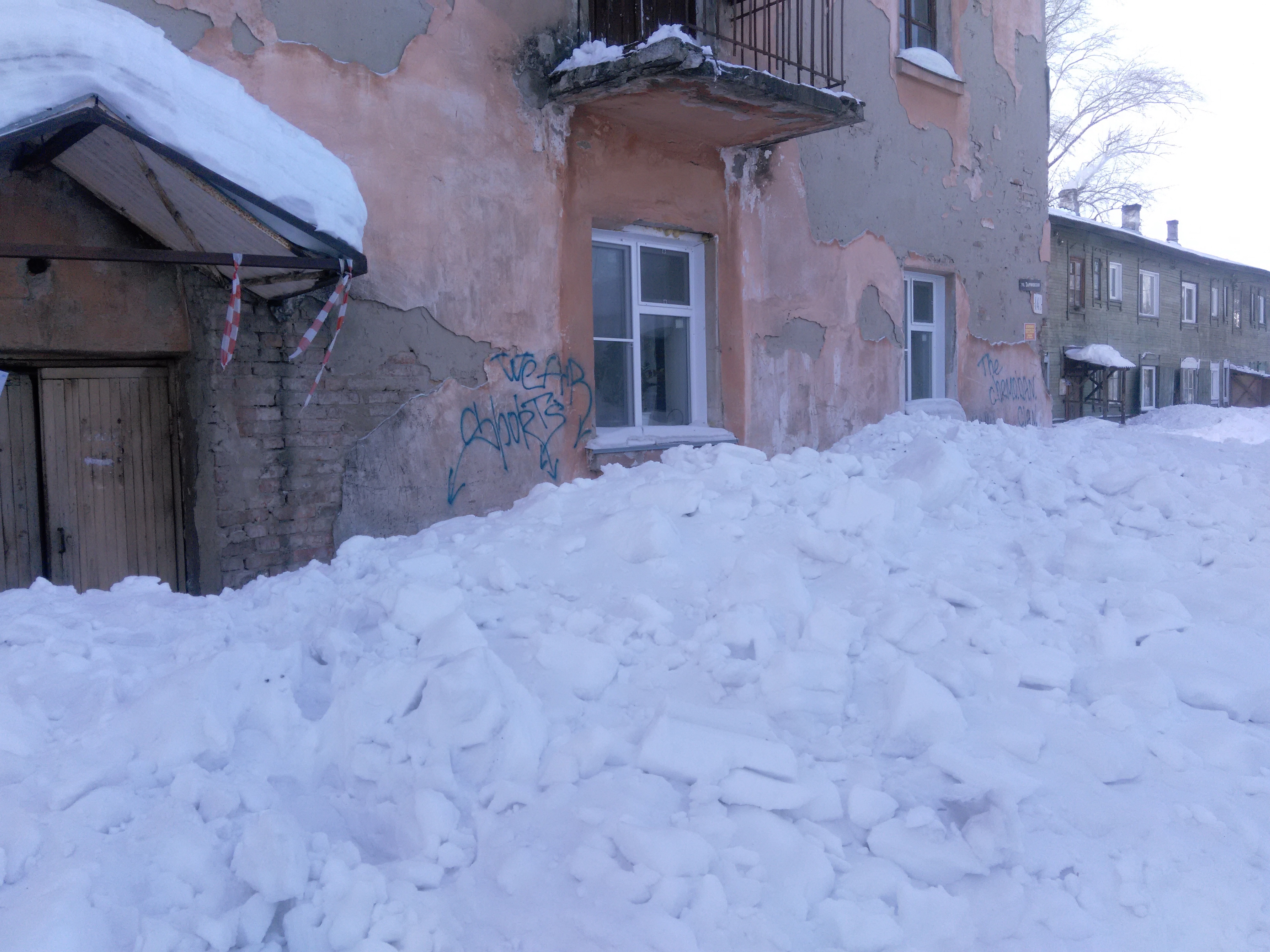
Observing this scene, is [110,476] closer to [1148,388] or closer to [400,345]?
[400,345]

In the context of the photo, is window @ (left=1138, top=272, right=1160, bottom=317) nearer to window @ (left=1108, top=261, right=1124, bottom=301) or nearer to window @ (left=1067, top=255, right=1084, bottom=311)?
window @ (left=1108, top=261, right=1124, bottom=301)

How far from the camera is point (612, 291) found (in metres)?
6.68

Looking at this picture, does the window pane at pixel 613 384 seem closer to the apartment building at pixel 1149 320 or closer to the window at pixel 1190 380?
the apartment building at pixel 1149 320

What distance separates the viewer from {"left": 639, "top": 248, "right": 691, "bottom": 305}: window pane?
690cm

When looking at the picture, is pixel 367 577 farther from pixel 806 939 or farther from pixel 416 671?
pixel 806 939

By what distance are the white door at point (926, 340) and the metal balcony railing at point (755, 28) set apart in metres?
2.53

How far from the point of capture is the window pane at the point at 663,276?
6898 mm

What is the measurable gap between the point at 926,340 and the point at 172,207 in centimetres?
748

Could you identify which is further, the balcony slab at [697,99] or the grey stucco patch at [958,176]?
the grey stucco patch at [958,176]

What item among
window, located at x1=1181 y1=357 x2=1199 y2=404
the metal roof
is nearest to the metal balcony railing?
the metal roof

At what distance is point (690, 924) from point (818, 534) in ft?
7.06

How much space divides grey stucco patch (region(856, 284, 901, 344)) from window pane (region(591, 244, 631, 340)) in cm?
257

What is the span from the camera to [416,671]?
2.97 meters

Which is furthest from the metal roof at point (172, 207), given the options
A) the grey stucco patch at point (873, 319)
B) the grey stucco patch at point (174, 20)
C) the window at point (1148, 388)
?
the window at point (1148, 388)
